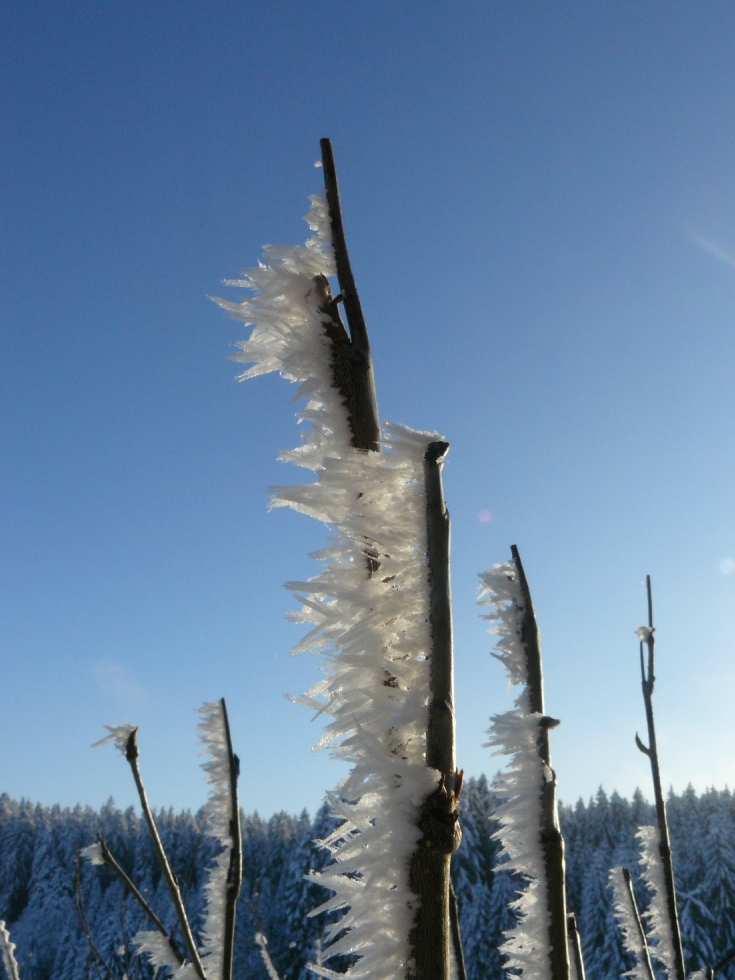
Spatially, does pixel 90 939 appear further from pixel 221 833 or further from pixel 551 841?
pixel 551 841

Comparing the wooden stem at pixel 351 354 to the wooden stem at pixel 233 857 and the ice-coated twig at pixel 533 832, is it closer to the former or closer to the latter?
the ice-coated twig at pixel 533 832

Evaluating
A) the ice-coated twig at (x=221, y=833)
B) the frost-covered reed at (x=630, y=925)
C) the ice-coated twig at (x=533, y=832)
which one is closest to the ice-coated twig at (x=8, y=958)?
the ice-coated twig at (x=221, y=833)

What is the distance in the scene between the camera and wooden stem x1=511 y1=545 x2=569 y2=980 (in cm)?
120

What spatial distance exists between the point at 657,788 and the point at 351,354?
182 centimetres

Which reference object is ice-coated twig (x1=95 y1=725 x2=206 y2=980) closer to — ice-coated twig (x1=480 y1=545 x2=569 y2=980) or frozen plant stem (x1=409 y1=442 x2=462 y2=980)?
ice-coated twig (x1=480 y1=545 x2=569 y2=980)

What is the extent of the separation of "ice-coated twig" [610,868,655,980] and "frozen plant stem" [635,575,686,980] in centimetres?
25

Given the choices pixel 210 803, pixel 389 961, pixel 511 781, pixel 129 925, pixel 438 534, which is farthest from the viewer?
pixel 129 925

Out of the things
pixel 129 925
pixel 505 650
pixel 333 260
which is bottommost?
pixel 129 925

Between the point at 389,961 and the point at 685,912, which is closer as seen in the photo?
the point at 389,961

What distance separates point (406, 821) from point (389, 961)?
141 millimetres

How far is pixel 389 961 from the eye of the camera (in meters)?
0.76

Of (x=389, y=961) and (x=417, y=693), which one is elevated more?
(x=417, y=693)

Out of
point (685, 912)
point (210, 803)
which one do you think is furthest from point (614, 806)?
point (210, 803)

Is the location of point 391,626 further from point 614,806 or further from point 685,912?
point 614,806
